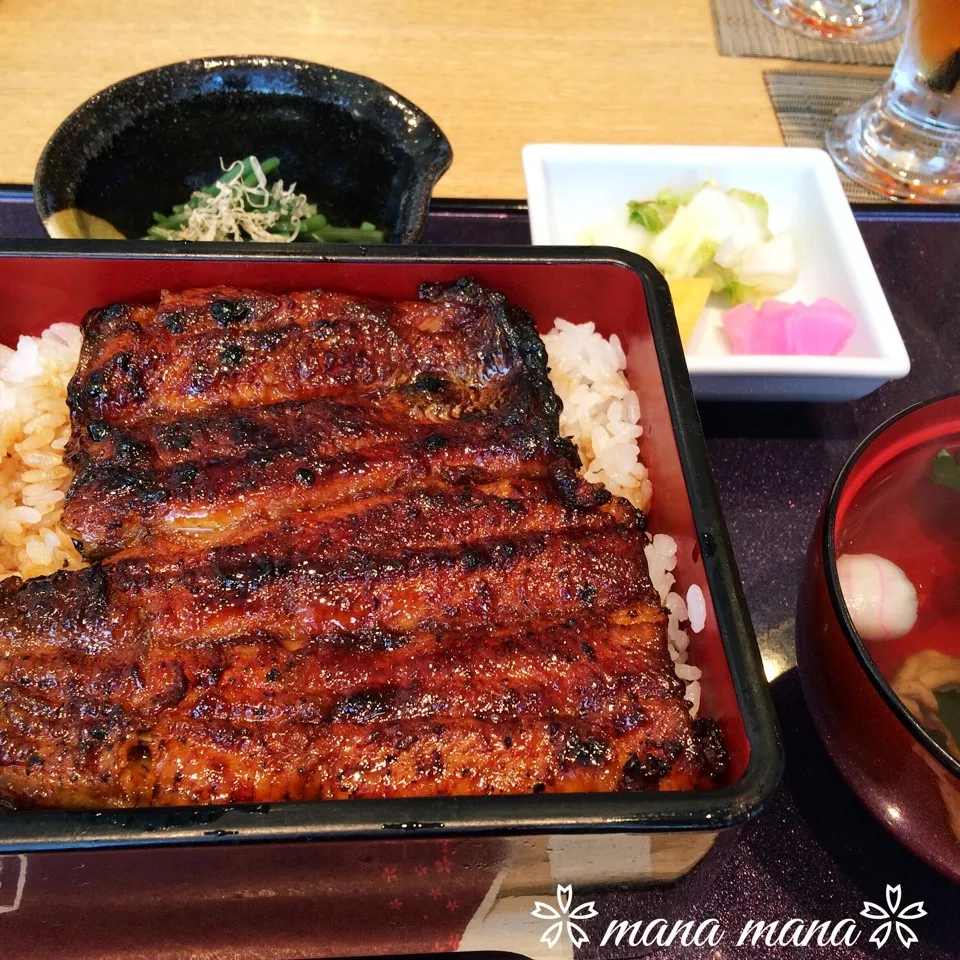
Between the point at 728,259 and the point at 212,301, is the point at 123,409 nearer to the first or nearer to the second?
the point at 212,301

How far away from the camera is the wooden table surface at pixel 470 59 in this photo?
2.82 meters

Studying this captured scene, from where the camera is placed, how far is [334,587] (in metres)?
1.37

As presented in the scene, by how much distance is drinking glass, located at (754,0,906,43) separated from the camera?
10.6ft

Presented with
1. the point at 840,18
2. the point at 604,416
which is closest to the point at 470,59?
the point at 840,18

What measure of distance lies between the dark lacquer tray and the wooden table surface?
92cm

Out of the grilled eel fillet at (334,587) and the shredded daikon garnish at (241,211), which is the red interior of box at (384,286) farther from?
the shredded daikon garnish at (241,211)

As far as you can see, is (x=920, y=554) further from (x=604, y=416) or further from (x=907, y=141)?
(x=907, y=141)

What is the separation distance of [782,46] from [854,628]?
108 inches

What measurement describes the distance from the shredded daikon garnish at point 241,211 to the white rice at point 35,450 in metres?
0.61

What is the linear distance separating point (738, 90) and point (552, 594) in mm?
2458

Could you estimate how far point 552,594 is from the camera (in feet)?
4.69

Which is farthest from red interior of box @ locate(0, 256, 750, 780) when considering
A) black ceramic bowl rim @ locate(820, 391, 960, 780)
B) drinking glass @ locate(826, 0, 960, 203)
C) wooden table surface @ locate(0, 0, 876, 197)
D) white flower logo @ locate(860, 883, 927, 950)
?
drinking glass @ locate(826, 0, 960, 203)

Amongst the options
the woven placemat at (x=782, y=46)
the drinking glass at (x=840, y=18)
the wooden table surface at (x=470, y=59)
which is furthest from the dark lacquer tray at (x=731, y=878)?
the drinking glass at (x=840, y=18)

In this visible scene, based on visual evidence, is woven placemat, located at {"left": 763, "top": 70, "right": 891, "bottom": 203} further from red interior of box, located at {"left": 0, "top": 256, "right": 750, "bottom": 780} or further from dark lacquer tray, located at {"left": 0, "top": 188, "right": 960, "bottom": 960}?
red interior of box, located at {"left": 0, "top": 256, "right": 750, "bottom": 780}
